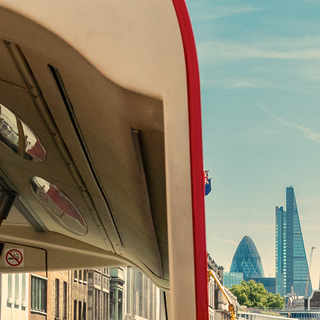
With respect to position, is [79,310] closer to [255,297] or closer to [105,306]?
[105,306]

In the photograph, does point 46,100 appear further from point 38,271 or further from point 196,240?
point 38,271

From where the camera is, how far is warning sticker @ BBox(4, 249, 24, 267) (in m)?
2.00

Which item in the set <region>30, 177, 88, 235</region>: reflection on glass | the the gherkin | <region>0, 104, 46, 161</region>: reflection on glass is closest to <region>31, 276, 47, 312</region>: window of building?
<region>30, 177, 88, 235</region>: reflection on glass

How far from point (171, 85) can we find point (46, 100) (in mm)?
409

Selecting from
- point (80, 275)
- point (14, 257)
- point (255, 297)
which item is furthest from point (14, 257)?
point (255, 297)

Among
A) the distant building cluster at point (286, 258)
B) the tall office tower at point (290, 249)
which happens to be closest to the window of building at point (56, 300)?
the distant building cluster at point (286, 258)

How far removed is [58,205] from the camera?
77.7 inches

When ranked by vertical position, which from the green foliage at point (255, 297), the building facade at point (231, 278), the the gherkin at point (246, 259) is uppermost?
the the gherkin at point (246, 259)

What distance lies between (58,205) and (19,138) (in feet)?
1.36

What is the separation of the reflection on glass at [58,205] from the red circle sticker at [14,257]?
213 mm

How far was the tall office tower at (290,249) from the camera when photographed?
275ft

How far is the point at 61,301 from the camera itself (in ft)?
7.30

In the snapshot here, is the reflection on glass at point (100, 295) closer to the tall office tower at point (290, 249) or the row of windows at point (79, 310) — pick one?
the row of windows at point (79, 310)

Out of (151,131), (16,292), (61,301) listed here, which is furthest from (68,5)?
(61,301)
